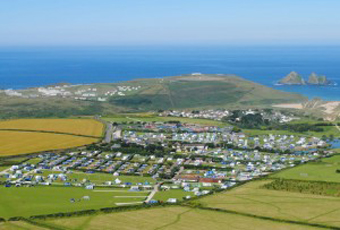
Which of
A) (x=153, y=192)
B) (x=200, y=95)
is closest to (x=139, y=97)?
(x=200, y=95)

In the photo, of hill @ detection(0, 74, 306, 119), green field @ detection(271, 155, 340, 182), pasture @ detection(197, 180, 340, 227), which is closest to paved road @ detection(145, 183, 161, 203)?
pasture @ detection(197, 180, 340, 227)

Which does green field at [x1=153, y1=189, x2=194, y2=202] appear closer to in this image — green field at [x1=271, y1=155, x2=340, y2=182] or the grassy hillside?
green field at [x1=271, y1=155, x2=340, y2=182]

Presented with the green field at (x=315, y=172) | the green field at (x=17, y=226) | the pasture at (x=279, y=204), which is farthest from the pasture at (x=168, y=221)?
the green field at (x=315, y=172)

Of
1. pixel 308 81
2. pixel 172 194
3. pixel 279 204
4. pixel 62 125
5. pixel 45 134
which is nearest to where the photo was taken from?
pixel 279 204

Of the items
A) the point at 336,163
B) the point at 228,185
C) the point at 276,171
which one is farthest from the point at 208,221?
the point at 336,163

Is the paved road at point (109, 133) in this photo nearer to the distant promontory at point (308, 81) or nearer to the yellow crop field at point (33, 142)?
the yellow crop field at point (33, 142)

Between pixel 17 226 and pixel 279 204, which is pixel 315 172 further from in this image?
pixel 17 226
